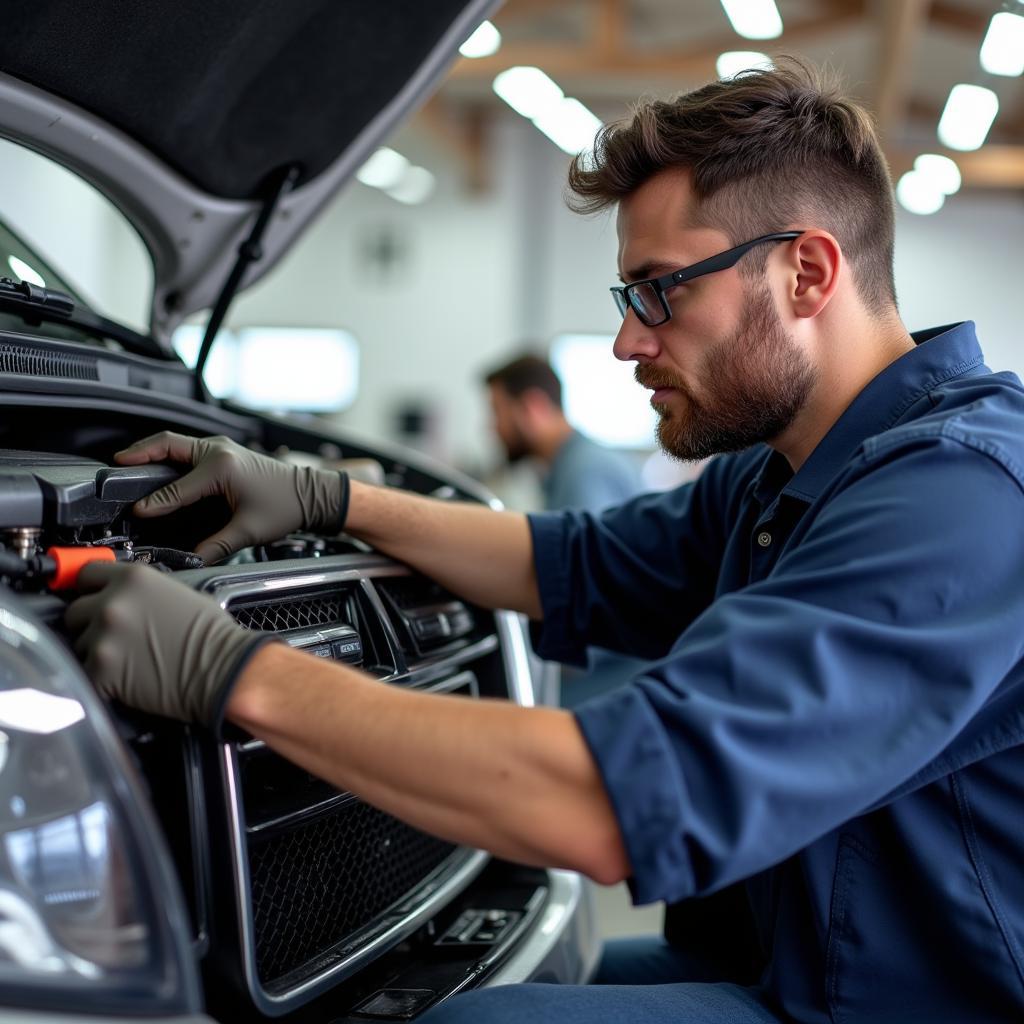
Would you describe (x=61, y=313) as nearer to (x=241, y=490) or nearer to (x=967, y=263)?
(x=241, y=490)

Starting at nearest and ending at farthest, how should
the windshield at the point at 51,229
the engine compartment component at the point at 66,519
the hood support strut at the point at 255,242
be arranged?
the engine compartment component at the point at 66,519, the windshield at the point at 51,229, the hood support strut at the point at 255,242

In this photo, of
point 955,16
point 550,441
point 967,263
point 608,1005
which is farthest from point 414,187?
point 608,1005

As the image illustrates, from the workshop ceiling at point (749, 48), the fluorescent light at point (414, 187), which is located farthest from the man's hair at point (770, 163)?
the fluorescent light at point (414, 187)

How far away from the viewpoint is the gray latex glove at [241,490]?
1.42 metres

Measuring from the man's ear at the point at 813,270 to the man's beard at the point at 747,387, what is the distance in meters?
0.04

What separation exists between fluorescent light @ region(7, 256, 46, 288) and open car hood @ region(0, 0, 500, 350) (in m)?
0.17

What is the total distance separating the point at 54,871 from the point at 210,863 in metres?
0.26

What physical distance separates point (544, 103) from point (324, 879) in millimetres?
7139

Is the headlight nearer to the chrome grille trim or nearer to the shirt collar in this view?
the chrome grille trim

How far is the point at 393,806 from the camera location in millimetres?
1024

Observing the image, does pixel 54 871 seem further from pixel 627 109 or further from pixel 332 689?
pixel 627 109

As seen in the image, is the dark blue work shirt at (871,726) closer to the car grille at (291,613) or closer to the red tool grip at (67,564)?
the car grille at (291,613)

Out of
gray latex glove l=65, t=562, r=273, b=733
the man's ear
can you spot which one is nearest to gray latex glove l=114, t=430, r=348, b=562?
gray latex glove l=65, t=562, r=273, b=733

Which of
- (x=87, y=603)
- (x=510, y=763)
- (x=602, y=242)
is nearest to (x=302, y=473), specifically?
(x=87, y=603)
